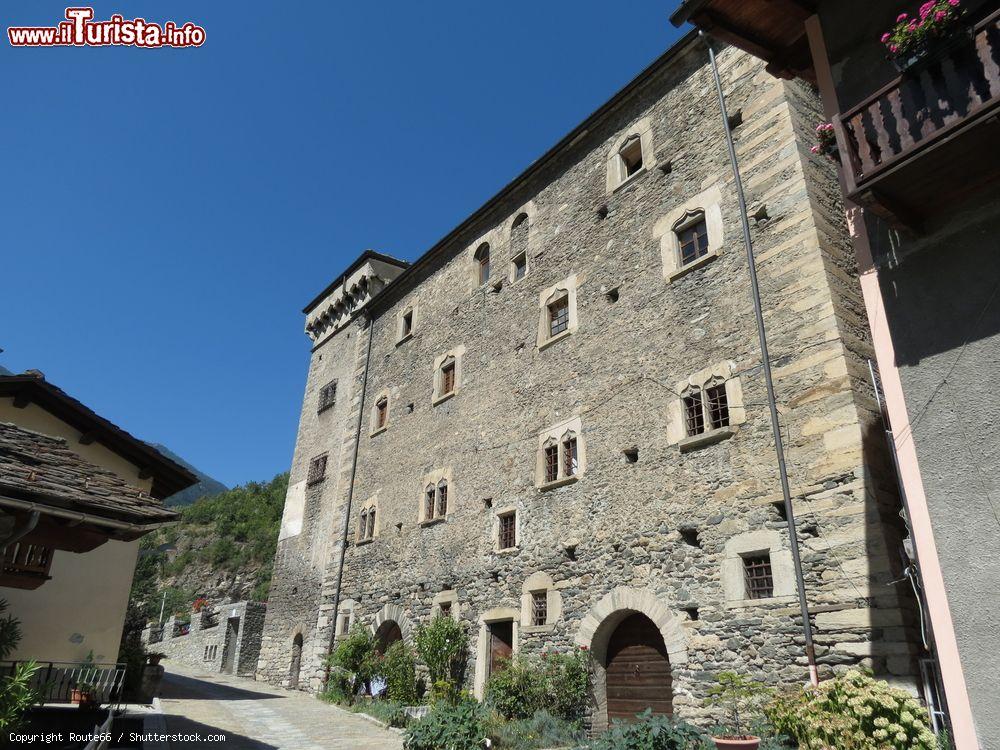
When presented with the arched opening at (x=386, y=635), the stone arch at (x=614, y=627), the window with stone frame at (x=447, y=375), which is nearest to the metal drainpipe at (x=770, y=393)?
the stone arch at (x=614, y=627)

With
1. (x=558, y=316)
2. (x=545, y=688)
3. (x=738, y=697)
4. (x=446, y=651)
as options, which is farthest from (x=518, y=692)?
(x=558, y=316)

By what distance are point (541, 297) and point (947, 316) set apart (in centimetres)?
911

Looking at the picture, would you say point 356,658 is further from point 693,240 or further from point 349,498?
point 693,240

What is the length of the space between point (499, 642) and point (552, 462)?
3571 millimetres

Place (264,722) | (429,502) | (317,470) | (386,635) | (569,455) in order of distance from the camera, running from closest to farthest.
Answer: (264,722), (569,455), (429,502), (386,635), (317,470)

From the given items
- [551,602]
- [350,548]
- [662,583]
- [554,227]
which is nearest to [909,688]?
[662,583]

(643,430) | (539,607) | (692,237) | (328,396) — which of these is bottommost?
(539,607)

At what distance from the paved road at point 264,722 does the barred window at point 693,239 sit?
8839 millimetres

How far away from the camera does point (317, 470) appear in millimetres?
21375

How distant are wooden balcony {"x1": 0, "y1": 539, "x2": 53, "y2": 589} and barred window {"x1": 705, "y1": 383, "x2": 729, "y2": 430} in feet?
28.7

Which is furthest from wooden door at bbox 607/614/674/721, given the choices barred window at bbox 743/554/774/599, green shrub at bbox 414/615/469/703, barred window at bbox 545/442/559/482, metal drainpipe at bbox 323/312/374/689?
metal drainpipe at bbox 323/312/374/689

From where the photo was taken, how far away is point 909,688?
22.3ft

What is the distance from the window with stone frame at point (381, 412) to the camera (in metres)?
18.8

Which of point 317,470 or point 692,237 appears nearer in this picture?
point 692,237
